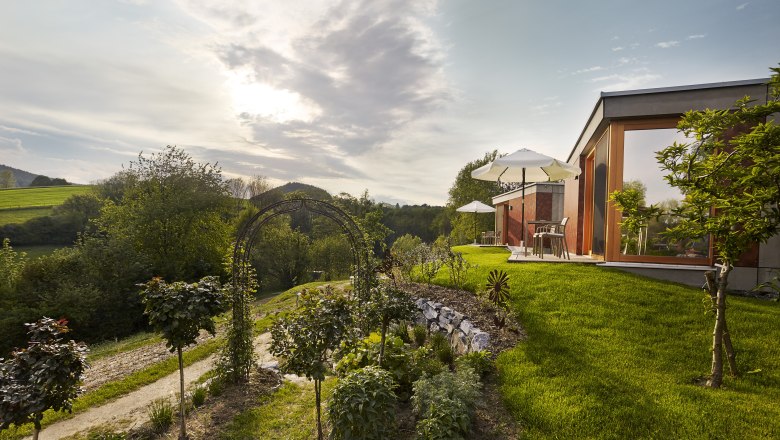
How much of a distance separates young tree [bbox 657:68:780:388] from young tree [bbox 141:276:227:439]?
5988 millimetres

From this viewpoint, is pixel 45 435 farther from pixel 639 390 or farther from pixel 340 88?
pixel 340 88

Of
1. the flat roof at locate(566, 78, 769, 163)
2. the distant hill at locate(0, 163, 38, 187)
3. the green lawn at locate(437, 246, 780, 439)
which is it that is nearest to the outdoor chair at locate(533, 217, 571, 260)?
the green lawn at locate(437, 246, 780, 439)

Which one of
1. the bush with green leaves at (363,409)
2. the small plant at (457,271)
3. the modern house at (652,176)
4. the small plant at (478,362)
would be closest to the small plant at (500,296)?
the small plant at (478,362)

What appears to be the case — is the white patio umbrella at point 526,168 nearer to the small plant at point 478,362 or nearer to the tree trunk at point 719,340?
the tree trunk at point 719,340

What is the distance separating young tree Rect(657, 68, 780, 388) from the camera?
3.75m

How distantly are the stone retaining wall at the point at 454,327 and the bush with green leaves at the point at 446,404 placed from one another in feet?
3.81

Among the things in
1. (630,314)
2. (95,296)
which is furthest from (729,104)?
(95,296)

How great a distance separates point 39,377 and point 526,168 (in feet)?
33.9

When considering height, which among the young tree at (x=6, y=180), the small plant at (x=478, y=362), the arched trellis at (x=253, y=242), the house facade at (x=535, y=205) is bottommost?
the small plant at (x=478, y=362)

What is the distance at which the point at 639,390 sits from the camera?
13.7ft

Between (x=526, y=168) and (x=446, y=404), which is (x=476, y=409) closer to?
(x=446, y=404)

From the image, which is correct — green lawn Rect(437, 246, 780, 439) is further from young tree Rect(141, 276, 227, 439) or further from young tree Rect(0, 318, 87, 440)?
young tree Rect(0, 318, 87, 440)

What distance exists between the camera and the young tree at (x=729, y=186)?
12.3 feet

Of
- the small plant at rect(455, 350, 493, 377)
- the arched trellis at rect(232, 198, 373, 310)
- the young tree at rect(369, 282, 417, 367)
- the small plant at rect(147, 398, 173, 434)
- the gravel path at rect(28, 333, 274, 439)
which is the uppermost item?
the arched trellis at rect(232, 198, 373, 310)
